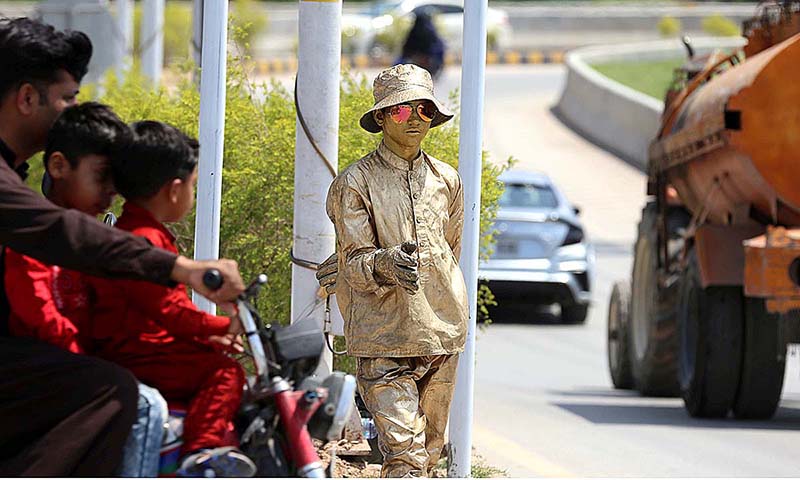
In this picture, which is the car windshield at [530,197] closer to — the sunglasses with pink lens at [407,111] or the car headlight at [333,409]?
the sunglasses with pink lens at [407,111]

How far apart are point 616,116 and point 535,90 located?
6.96 m

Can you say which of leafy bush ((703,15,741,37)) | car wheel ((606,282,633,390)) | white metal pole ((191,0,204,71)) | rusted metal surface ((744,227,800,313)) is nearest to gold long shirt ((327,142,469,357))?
rusted metal surface ((744,227,800,313))

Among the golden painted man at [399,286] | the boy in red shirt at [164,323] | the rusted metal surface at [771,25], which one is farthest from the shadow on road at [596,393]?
the boy in red shirt at [164,323]

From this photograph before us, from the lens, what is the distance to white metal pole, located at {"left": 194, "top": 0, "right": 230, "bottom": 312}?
7.65 metres

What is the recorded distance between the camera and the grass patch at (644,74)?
111 feet

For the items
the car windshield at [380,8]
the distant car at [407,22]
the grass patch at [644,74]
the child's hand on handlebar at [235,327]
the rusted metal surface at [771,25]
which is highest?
the car windshield at [380,8]

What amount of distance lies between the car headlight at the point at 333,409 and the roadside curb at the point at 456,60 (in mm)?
32175

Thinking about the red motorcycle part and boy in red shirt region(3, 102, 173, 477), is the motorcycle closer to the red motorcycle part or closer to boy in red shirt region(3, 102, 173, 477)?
the red motorcycle part

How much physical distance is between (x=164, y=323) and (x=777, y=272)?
636cm

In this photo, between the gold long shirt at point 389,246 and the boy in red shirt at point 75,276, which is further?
the gold long shirt at point 389,246

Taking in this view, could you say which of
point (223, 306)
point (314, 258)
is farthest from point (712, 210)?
point (223, 306)

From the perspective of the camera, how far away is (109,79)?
50.3 feet

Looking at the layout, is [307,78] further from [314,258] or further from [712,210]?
[712,210]

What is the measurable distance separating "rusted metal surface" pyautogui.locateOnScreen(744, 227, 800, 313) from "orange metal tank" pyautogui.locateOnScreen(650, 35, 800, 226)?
0.41 meters
